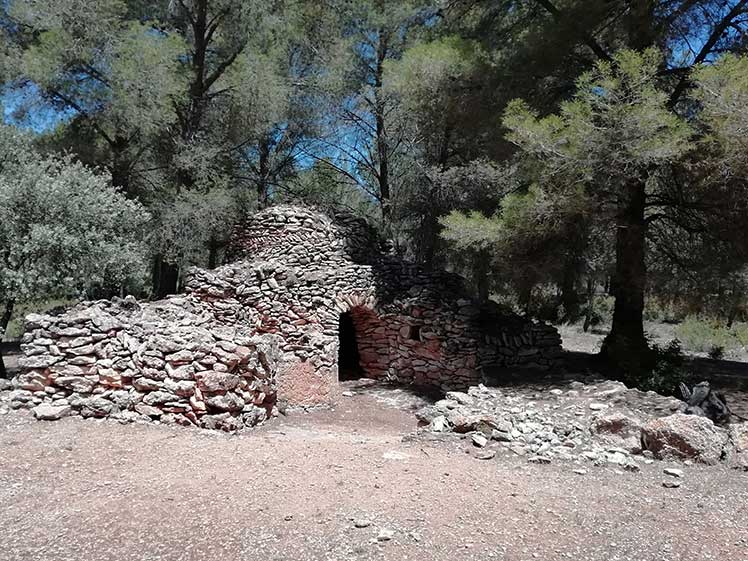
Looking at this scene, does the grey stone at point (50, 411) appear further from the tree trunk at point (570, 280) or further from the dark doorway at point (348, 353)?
the tree trunk at point (570, 280)

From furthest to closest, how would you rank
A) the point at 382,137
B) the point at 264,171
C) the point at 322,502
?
the point at 264,171 → the point at 382,137 → the point at 322,502

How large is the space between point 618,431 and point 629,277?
421cm

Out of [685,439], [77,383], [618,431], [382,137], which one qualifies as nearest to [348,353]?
[382,137]

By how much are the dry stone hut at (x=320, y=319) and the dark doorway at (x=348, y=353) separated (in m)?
0.03

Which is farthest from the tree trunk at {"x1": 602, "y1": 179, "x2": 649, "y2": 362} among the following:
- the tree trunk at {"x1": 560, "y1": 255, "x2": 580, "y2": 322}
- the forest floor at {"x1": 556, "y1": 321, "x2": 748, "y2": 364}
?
the forest floor at {"x1": 556, "y1": 321, "x2": 748, "y2": 364}

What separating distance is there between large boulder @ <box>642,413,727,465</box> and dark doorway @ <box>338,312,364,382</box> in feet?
21.9

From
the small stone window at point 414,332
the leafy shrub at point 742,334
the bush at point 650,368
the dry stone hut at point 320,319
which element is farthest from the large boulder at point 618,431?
the leafy shrub at point 742,334

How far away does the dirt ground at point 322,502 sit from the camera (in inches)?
112

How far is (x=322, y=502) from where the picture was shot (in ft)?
11.0

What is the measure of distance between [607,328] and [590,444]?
624 inches

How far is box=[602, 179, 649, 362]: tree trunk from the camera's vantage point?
8102 millimetres

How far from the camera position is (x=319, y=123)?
14195 mm

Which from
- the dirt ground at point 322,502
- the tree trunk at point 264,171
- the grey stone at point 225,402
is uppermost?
the tree trunk at point 264,171

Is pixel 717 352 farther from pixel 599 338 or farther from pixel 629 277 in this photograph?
pixel 629 277
